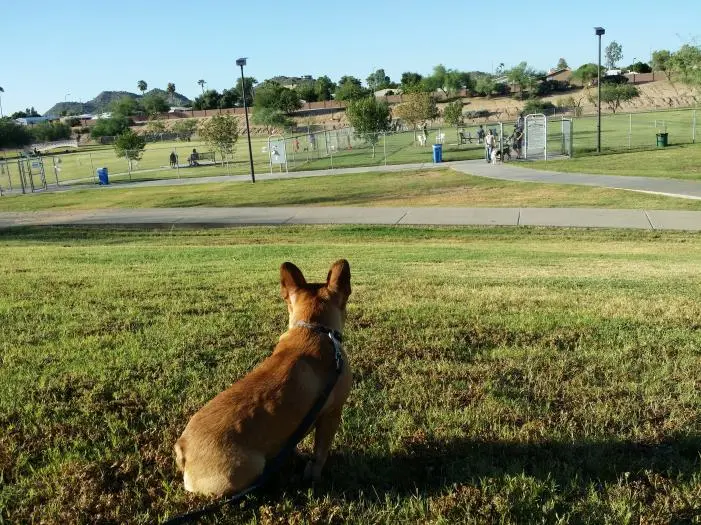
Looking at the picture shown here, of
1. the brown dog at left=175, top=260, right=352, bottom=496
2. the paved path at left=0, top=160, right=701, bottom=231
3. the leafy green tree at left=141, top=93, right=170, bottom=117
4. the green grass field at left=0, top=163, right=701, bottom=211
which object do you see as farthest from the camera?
the leafy green tree at left=141, top=93, right=170, bottom=117

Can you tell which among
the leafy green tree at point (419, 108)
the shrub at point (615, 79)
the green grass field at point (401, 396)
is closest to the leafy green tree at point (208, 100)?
the shrub at point (615, 79)

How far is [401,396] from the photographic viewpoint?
11.9ft

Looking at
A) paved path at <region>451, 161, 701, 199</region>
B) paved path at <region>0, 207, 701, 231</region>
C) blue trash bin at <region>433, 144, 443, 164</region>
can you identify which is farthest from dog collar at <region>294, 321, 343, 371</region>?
blue trash bin at <region>433, 144, 443, 164</region>

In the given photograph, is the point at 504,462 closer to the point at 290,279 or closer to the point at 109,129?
the point at 290,279

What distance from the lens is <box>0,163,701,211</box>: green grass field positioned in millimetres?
19906

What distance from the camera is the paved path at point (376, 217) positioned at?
15883mm

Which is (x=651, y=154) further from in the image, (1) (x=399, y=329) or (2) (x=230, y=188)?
(1) (x=399, y=329)

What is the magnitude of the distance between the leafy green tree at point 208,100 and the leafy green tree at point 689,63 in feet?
358

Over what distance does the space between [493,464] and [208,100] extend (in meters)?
144

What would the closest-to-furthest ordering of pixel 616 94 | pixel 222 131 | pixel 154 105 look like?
pixel 222 131
pixel 616 94
pixel 154 105

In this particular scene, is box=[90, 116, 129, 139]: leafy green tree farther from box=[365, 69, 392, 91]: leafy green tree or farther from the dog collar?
the dog collar

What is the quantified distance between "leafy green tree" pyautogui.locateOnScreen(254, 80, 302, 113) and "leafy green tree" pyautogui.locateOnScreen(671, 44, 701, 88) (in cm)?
7881

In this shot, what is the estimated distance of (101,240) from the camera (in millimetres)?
15258

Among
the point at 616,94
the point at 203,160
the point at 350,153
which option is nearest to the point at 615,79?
the point at 616,94
